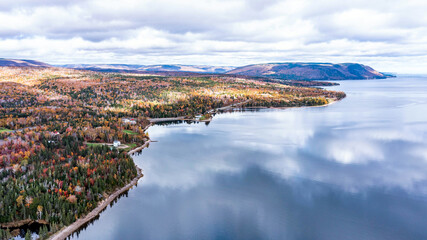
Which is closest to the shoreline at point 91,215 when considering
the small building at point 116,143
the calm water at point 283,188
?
the calm water at point 283,188

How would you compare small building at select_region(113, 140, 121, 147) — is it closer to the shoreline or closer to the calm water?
the calm water

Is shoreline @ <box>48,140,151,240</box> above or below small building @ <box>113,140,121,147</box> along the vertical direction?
below

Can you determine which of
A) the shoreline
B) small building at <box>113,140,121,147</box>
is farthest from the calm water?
small building at <box>113,140,121,147</box>

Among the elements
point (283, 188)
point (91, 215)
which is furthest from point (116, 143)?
point (283, 188)

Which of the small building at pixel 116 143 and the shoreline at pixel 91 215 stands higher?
the small building at pixel 116 143

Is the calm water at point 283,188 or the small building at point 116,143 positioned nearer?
the calm water at point 283,188

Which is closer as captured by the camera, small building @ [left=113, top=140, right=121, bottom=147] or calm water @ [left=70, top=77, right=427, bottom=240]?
calm water @ [left=70, top=77, right=427, bottom=240]

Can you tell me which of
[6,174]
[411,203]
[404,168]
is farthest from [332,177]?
[6,174]

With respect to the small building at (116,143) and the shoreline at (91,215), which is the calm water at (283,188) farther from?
the small building at (116,143)
